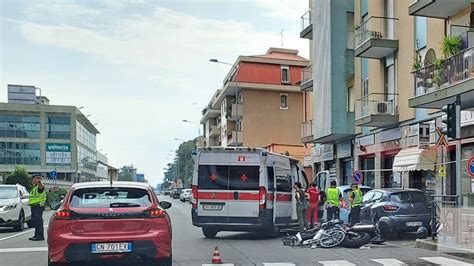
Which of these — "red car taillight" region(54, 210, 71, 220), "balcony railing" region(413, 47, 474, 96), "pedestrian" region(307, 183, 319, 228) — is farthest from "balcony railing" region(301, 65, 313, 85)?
"red car taillight" region(54, 210, 71, 220)

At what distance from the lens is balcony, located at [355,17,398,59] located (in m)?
25.2

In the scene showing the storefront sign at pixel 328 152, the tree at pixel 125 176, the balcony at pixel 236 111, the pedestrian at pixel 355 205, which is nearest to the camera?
the pedestrian at pixel 355 205

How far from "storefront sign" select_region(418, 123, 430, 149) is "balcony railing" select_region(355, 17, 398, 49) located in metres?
4.71

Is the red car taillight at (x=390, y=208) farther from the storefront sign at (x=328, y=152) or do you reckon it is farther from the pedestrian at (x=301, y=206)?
the storefront sign at (x=328, y=152)

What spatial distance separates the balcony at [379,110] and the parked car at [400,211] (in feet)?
27.1

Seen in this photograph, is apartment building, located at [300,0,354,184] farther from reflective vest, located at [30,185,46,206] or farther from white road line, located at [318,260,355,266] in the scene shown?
white road line, located at [318,260,355,266]

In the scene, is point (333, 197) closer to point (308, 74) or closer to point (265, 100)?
point (308, 74)

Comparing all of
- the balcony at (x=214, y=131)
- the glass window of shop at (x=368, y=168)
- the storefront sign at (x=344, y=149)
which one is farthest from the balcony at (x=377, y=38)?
the balcony at (x=214, y=131)

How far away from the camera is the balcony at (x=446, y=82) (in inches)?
672

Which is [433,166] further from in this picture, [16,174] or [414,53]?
[16,174]

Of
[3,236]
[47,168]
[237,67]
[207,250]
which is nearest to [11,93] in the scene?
[47,168]

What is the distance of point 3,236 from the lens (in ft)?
59.1

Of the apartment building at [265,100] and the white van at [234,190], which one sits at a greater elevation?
the apartment building at [265,100]

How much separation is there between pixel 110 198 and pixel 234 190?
7.39 meters
